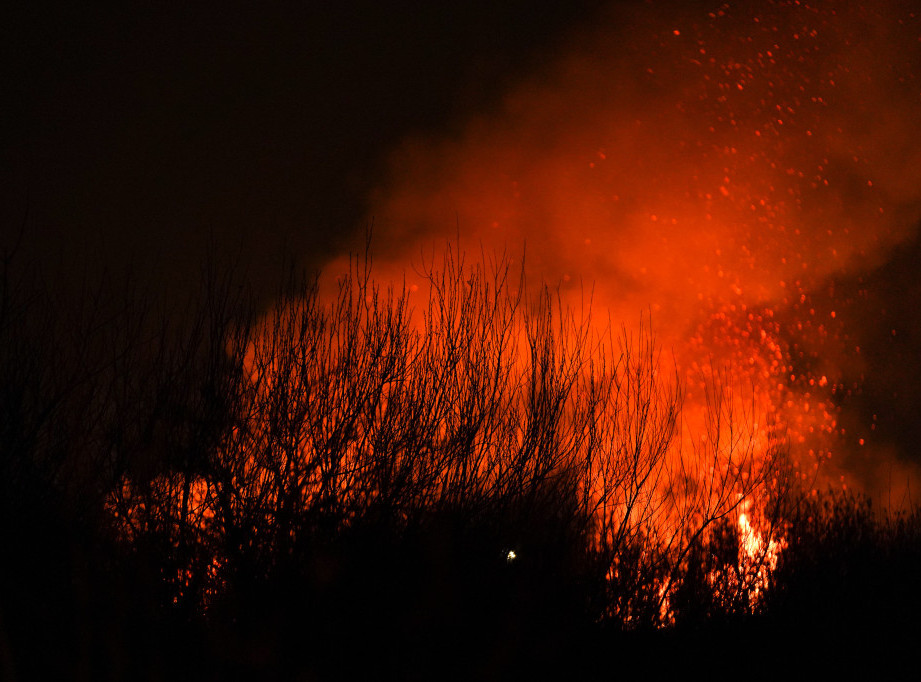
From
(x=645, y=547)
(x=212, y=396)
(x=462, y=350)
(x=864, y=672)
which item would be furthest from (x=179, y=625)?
(x=864, y=672)

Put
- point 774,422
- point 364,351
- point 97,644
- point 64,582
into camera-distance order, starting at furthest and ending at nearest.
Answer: point 774,422, point 364,351, point 64,582, point 97,644

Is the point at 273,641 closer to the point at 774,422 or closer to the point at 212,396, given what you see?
the point at 212,396

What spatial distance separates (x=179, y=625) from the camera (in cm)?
510

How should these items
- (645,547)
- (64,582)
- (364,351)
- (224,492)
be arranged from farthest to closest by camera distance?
(645,547) < (364,351) < (224,492) < (64,582)

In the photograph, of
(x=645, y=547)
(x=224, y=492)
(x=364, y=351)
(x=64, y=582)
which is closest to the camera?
(x=64, y=582)

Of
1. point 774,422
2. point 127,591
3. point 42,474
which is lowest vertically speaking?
point 127,591

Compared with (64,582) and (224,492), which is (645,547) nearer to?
(224,492)

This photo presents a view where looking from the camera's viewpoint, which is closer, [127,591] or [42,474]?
[127,591]

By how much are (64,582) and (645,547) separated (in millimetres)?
4788

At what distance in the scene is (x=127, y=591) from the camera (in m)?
4.84

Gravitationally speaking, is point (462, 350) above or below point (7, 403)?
above

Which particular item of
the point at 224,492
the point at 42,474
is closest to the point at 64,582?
the point at 42,474

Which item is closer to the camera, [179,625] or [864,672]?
[179,625]

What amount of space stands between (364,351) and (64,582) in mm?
2577
